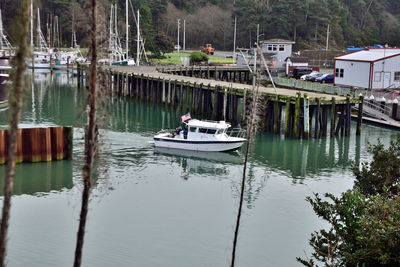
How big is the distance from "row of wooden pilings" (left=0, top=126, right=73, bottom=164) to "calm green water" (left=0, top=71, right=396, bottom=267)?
1.76 feet

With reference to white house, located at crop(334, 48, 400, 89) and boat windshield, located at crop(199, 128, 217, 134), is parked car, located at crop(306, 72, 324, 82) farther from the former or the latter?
Answer: boat windshield, located at crop(199, 128, 217, 134)

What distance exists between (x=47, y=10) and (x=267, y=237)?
111553mm

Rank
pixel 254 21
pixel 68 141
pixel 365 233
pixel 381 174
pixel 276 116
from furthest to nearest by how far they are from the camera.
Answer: pixel 254 21 < pixel 276 116 < pixel 68 141 < pixel 381 174 < pixel 365 233

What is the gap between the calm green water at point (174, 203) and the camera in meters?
23.2

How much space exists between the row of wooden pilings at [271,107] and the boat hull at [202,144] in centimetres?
325

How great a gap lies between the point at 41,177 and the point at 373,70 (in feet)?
Result: 133

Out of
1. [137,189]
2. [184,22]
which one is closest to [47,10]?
[184,22]

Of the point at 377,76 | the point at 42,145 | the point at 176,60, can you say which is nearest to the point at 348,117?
the point at 377,76

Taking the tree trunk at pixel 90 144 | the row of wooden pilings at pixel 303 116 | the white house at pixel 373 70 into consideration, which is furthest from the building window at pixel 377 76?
the tree trunk at pixel 90 144

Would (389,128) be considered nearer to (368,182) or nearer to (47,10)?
(368,182)

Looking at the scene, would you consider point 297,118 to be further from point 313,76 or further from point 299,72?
point 299,72

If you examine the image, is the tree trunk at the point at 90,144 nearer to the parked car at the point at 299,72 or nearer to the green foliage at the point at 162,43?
the parked car at the point at 299,72

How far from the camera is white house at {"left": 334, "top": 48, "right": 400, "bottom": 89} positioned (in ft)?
199

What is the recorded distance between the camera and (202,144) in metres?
39.9
